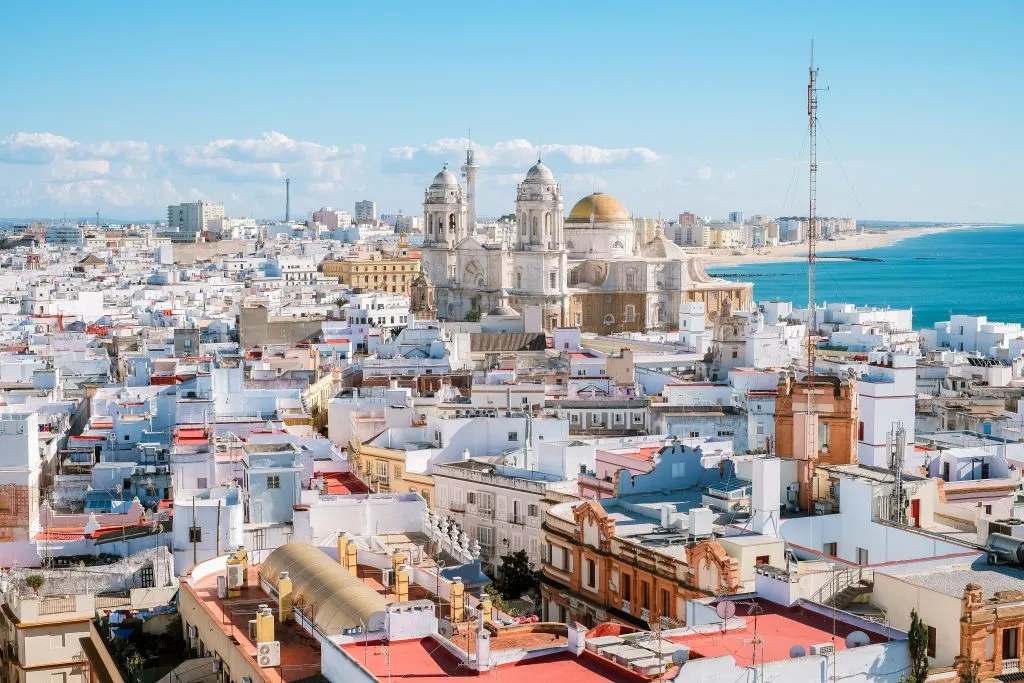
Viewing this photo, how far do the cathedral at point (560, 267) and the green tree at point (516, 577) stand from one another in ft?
135

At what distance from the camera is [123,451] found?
26188 mm

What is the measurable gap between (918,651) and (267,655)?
18.8 ft

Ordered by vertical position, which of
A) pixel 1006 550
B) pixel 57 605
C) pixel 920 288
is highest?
pixel 1006 550

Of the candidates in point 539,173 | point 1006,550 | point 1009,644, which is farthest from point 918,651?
point 539,173

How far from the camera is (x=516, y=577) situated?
74.3 feet

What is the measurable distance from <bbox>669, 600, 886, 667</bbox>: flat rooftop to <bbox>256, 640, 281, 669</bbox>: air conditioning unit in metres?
3.54

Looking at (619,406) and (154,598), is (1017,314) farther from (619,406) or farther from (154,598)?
(154,598)

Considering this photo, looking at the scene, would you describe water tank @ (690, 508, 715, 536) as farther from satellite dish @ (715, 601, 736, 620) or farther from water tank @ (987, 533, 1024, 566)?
satellite dish @ (715, 601, 736, 620)

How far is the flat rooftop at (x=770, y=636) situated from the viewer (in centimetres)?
1304

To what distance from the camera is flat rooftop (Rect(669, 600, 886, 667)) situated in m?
13.0

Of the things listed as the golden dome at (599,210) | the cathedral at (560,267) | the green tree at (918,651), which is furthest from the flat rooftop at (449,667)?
the golden dome at (599,210)

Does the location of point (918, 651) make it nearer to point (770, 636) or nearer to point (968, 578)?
point (770, 636)

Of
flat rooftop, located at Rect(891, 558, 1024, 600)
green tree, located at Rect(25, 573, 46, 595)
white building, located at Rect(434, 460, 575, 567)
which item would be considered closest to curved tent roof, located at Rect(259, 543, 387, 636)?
green tree, located at Rect(25, 573, 46, 595)

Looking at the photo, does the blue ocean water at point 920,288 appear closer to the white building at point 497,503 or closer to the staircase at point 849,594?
the white building at point 497,503
